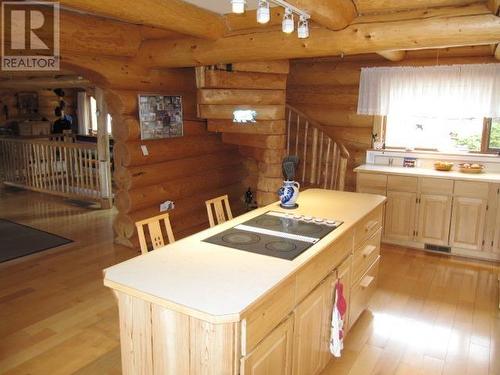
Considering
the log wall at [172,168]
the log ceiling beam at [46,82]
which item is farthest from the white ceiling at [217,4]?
the log ceiling beam at [46,82]

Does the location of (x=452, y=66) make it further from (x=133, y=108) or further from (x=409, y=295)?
(x=133, y=108)

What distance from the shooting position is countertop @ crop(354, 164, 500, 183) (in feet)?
15.1

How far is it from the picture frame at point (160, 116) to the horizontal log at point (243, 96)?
58 centimetres

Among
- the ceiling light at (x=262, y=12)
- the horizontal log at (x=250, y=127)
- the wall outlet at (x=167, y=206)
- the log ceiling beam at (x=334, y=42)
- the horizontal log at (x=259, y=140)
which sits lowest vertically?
the wall outlet at (x=167, y=206)

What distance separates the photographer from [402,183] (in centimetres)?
497

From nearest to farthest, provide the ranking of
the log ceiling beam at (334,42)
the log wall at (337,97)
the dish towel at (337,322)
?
the dish towel at (337,322), the log ceiling beam at (334,42), the log wall at (337,97)

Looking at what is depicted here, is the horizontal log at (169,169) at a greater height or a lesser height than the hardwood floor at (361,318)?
greater

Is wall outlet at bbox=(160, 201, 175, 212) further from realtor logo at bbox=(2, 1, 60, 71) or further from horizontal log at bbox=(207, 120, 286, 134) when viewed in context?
realtor logo at bbox=(2, 1, 60, 71)

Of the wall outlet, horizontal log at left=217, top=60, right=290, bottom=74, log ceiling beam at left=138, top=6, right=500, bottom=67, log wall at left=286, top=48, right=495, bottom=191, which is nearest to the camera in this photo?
log ceiling beam at left=138, top=6, right=500, bottom=67

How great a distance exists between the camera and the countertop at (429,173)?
4588 millimetres

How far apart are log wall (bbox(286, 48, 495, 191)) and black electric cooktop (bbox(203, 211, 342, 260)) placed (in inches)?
130

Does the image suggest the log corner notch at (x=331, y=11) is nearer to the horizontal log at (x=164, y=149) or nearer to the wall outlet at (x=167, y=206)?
the horizontal log at (x=164, y=149)

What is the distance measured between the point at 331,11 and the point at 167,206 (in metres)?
3.35

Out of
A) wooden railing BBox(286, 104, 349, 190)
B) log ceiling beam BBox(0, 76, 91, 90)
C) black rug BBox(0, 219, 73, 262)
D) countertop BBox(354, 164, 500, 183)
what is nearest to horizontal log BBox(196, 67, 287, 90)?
wooden railing BBox(286, 104, 349, 190)
